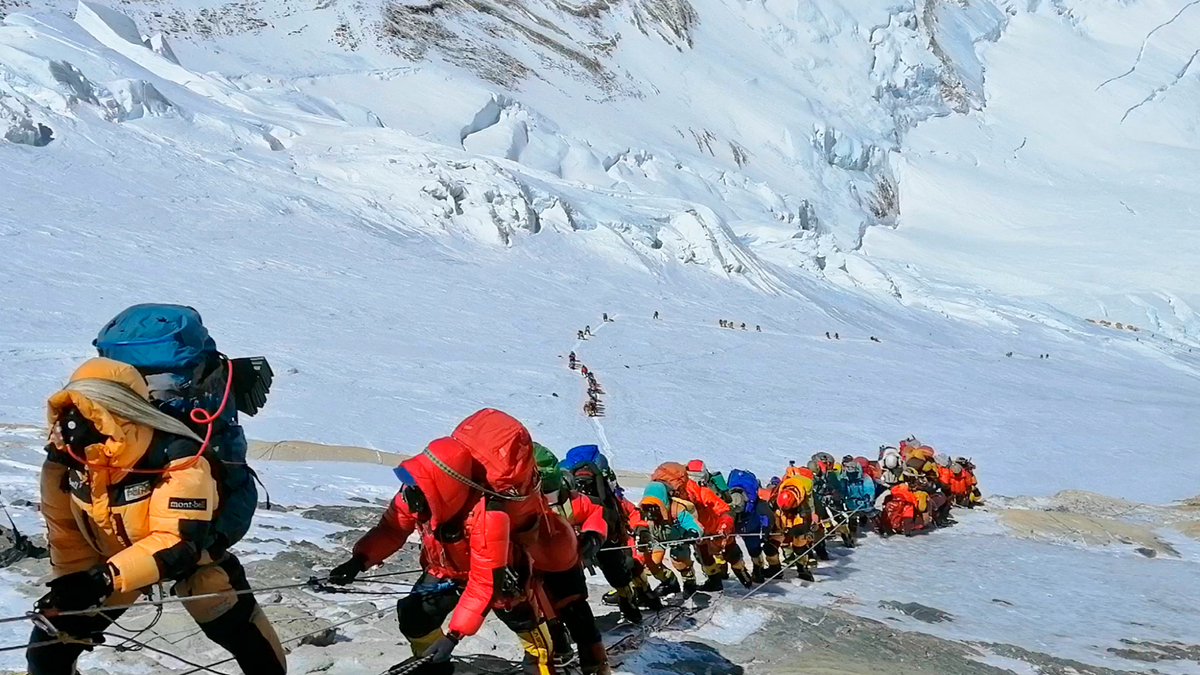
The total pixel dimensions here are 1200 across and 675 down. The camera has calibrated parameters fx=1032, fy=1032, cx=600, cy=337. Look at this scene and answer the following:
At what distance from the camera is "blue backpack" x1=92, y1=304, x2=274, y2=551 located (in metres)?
3.09

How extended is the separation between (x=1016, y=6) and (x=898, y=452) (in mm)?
79370

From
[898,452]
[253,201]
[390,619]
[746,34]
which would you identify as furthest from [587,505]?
[746,34]

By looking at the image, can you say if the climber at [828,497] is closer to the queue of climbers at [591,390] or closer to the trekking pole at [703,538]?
the trekking pole at [703,538]

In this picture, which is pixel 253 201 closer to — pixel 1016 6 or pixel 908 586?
pixel 908 586

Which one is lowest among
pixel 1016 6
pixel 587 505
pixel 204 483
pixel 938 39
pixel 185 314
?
pixel 587 505

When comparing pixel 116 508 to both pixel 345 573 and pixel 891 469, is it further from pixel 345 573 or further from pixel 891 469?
pixel 891 469

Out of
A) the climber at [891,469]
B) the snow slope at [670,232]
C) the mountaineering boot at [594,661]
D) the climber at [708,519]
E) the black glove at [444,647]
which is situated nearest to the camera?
the black glove at [444,647]

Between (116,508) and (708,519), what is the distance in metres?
4.74

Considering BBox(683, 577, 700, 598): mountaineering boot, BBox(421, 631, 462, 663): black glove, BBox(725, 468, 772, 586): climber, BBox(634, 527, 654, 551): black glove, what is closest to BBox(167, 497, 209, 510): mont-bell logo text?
BBox(421, 631, 462, 663): black glove

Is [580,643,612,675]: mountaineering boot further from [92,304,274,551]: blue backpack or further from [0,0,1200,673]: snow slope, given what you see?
[0,0,1200,673]: snow slope

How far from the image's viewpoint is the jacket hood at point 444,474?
149 inches

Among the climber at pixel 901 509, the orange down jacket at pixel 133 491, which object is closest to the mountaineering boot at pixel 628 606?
the orange down jacket at pixel 133 491

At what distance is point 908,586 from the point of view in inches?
352

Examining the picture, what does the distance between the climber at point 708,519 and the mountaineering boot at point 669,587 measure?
333 millimetres
